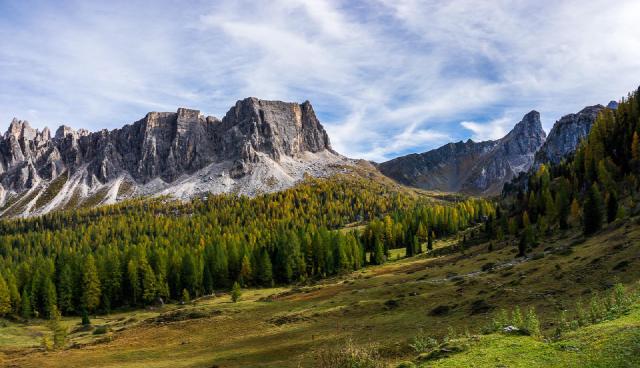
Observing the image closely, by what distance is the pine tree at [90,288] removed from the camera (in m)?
118

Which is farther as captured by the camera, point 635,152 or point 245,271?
point 245,271

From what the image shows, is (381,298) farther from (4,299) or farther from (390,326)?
(4,299)

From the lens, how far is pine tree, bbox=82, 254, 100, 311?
386 ft

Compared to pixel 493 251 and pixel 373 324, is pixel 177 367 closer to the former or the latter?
pixel 373 324

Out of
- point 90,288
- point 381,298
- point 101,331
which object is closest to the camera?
point 381,298

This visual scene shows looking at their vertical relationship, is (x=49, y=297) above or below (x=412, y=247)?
above

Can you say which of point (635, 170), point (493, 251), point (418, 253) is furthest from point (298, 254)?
point (635, 170)

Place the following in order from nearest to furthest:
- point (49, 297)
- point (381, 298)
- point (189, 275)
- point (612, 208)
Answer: point (381, 298)
point (612, 208)
point (49, 297)
point (189, 275)

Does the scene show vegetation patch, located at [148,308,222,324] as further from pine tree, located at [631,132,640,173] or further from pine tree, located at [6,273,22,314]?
pine tree, located at [631,132,640,173]

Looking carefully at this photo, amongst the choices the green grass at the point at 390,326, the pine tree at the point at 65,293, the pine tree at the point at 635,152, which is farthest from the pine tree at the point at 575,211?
the pine tree at the point at 65,293

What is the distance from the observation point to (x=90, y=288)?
390ft

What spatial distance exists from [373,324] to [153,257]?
101690mm

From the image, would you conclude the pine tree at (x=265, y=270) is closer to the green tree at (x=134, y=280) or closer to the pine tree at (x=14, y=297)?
the green tree at (x=134, y=280)

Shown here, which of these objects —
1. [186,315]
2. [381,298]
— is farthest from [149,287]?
[381,298]
